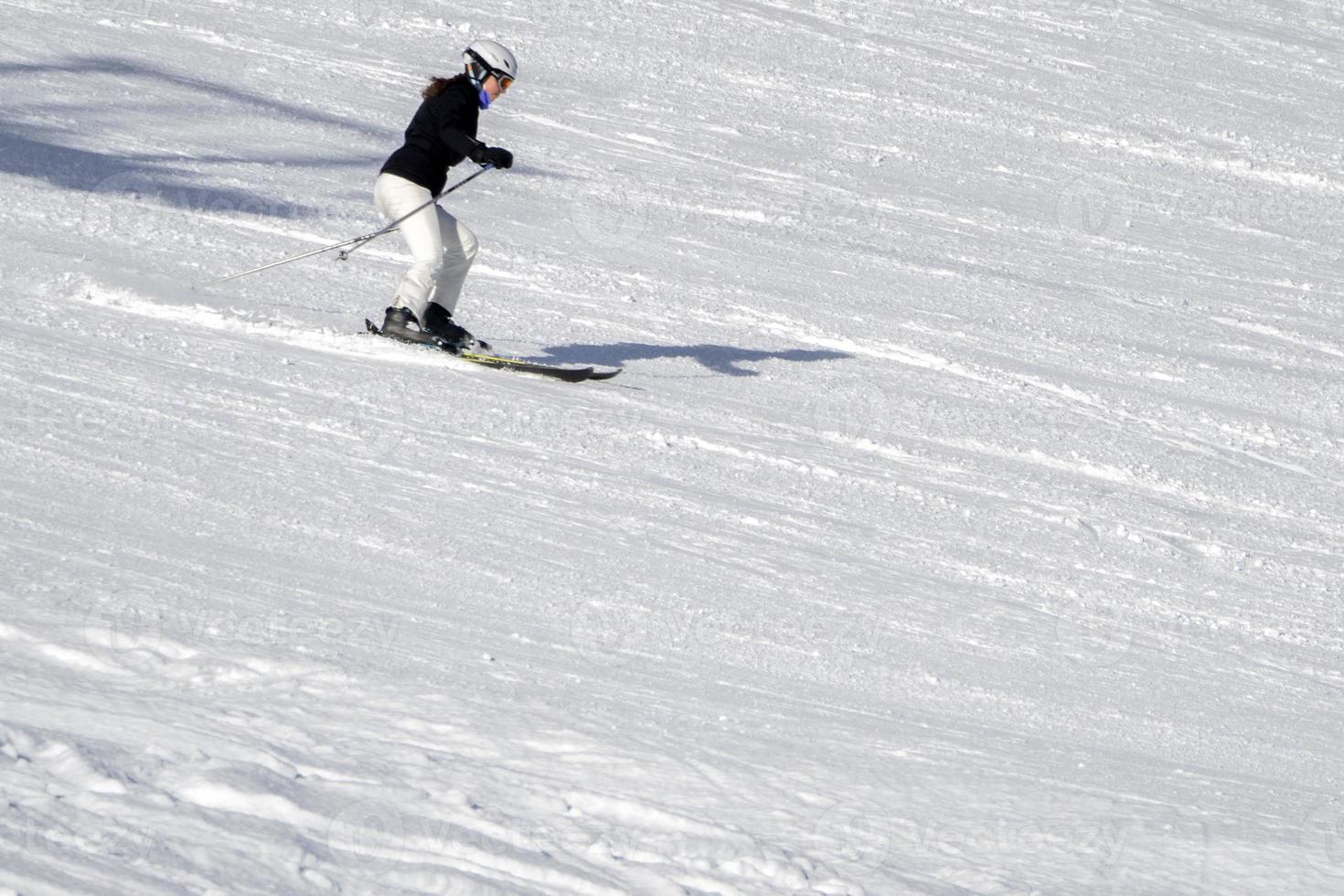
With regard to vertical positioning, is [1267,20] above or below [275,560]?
above

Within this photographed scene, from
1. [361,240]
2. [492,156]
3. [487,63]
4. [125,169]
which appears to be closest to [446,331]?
[361,240]

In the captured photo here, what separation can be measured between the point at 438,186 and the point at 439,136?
30 cm

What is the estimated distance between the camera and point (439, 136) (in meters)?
8.23

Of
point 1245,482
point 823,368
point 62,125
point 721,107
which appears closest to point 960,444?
point 823,368

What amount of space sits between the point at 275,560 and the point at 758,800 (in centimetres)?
226

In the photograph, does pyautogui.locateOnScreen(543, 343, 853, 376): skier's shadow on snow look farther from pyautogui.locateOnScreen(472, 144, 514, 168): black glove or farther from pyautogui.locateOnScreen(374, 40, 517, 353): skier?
pyautogui.locateOnScreen(472, 144, 514, 168): black glove

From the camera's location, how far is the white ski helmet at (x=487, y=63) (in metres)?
7.98

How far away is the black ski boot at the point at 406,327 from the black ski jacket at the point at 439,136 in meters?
0.72

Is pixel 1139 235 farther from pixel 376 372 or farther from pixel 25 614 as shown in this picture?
pixel 25 614

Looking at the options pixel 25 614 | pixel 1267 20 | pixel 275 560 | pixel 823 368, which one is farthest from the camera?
pixel 1267 20

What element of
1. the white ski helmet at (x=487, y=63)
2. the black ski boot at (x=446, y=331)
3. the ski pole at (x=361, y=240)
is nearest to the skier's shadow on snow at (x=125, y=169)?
the ski pole at (x=361, y=240)

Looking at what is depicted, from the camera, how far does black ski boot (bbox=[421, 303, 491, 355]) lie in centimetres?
857

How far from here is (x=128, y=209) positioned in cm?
1041

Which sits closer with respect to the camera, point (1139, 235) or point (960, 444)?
point (960, 444)
